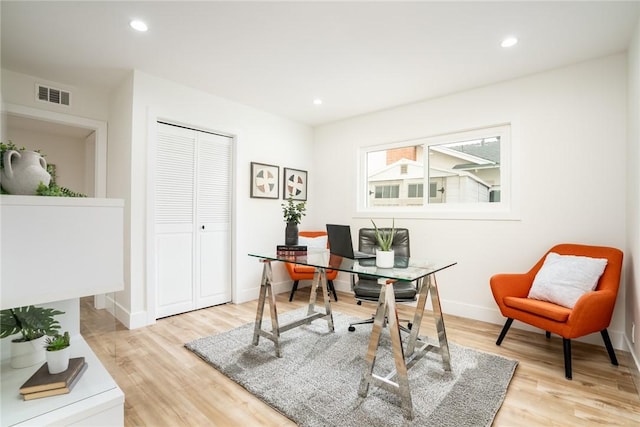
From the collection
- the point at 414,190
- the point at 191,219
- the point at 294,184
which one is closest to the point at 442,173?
the point at 414,190

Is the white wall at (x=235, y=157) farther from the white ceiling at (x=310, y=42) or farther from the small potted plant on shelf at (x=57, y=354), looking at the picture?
the small potted plant on shelf at (x=57, y=354)

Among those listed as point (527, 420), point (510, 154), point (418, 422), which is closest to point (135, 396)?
point (418, 422)

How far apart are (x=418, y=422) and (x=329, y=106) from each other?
135 inches

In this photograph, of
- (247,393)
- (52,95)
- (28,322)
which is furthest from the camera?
(52,95)

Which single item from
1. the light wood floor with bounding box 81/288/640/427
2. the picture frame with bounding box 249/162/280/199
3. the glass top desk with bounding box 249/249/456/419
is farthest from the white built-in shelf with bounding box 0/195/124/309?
the picture frame with bounding box 249/162/280/199

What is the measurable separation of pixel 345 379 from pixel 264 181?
9.01ft

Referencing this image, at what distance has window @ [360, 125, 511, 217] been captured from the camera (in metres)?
3.27

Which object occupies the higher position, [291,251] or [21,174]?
[21,174]

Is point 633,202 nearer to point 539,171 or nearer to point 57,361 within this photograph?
point 539,171

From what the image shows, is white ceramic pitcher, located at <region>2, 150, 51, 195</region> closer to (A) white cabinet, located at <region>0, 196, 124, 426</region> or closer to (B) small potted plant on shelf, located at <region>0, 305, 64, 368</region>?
(A) white cabinet, located at <region>0, 196, 124, 426</region>

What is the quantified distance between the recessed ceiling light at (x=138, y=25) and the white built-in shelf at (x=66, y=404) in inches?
88.2

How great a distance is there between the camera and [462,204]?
3.48 metres

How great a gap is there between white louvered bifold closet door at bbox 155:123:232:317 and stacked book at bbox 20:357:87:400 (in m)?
2.31

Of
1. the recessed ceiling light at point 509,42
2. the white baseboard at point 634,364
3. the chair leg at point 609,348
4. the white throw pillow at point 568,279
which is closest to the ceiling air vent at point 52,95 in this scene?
the recessed ceiling light at point 509,42
